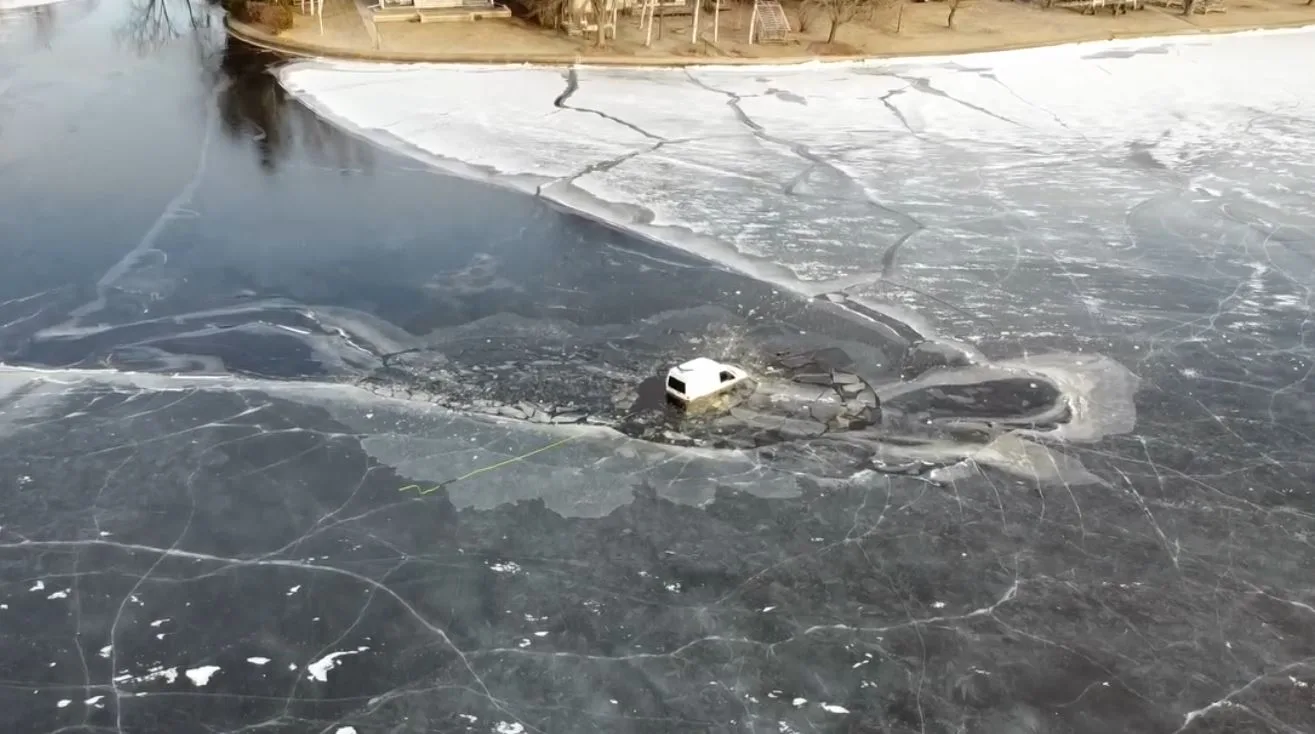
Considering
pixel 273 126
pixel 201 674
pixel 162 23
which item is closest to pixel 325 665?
pixel 201 674

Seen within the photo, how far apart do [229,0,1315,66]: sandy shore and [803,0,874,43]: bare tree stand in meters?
0.33

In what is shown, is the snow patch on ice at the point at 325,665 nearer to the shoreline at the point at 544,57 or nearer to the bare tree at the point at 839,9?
the shoreline at the point at 544,57

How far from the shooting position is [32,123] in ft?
55.1

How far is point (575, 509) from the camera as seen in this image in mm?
8633

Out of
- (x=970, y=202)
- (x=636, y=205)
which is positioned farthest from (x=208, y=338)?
(x=970, y=202)

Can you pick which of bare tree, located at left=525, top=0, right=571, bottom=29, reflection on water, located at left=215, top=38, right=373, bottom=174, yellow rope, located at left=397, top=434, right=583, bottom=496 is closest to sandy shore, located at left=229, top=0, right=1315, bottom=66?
bare tree, located at left=525, top=0, right=571, bottom=29

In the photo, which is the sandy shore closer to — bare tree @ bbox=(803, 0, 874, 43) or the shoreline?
the shoreline

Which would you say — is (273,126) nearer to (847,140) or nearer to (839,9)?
Result: (847,140)

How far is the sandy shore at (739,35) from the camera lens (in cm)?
2084

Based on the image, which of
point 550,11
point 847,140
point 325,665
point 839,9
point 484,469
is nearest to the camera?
point 325,665

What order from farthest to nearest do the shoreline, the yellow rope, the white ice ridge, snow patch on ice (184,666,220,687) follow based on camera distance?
the shoreline → the white ice ridge → the yellow rope → snow patch on ice (184,666,220,687)

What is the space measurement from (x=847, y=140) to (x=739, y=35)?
23.1ft

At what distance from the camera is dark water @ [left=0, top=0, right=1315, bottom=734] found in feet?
23.0

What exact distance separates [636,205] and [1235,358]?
26.2 feet
